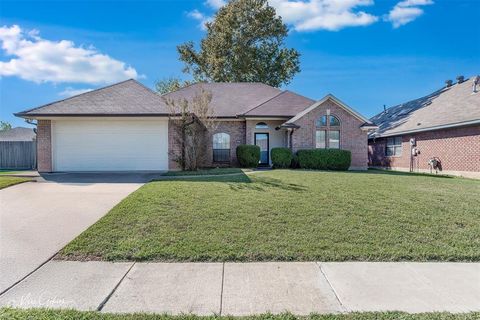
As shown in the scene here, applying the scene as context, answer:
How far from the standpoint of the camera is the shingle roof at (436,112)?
54.0 ft

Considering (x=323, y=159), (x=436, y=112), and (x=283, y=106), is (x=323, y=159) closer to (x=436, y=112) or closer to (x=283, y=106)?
(x=283, y=106)

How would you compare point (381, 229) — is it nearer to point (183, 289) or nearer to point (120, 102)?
point (183, 289)

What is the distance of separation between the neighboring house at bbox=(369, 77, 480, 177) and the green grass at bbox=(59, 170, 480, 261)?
8.73 meters

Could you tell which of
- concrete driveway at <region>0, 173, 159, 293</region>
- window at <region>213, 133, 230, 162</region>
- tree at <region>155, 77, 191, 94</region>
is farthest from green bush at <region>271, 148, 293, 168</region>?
tree at <region>155, 77, 191, 94</region>

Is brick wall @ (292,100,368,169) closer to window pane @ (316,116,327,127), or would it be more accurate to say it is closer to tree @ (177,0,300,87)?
window pane @ (316,116,327,127)

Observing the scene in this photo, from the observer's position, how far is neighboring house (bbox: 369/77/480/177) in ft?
51.2


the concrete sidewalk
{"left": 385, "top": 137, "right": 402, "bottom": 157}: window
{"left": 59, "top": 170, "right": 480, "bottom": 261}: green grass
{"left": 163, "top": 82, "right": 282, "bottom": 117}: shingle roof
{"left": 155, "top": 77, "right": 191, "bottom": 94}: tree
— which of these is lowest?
Result: the concrete sidewalk

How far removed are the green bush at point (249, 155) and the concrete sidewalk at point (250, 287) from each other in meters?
12.1

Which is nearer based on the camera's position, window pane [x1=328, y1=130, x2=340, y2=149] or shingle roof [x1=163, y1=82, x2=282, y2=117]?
window pane [x1=328, y1=130, x2=340, y2=149]

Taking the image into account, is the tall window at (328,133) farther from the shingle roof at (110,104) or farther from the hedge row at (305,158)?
the shingle roof at (110,104)

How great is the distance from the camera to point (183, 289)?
395 cm

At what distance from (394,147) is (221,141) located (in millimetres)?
13452

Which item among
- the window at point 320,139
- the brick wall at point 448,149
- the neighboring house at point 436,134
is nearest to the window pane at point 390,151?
the neighboring house at point 436,134

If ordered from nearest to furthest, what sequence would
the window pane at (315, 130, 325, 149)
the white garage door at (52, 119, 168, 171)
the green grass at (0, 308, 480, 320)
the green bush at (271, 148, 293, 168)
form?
the green grass at (0, 308, 480, 320) < the white garage door at (52, 119, 168, 171) < the green bush at (271, 148, 293, 168) < the window pane at (315, 130, 325, 149)
